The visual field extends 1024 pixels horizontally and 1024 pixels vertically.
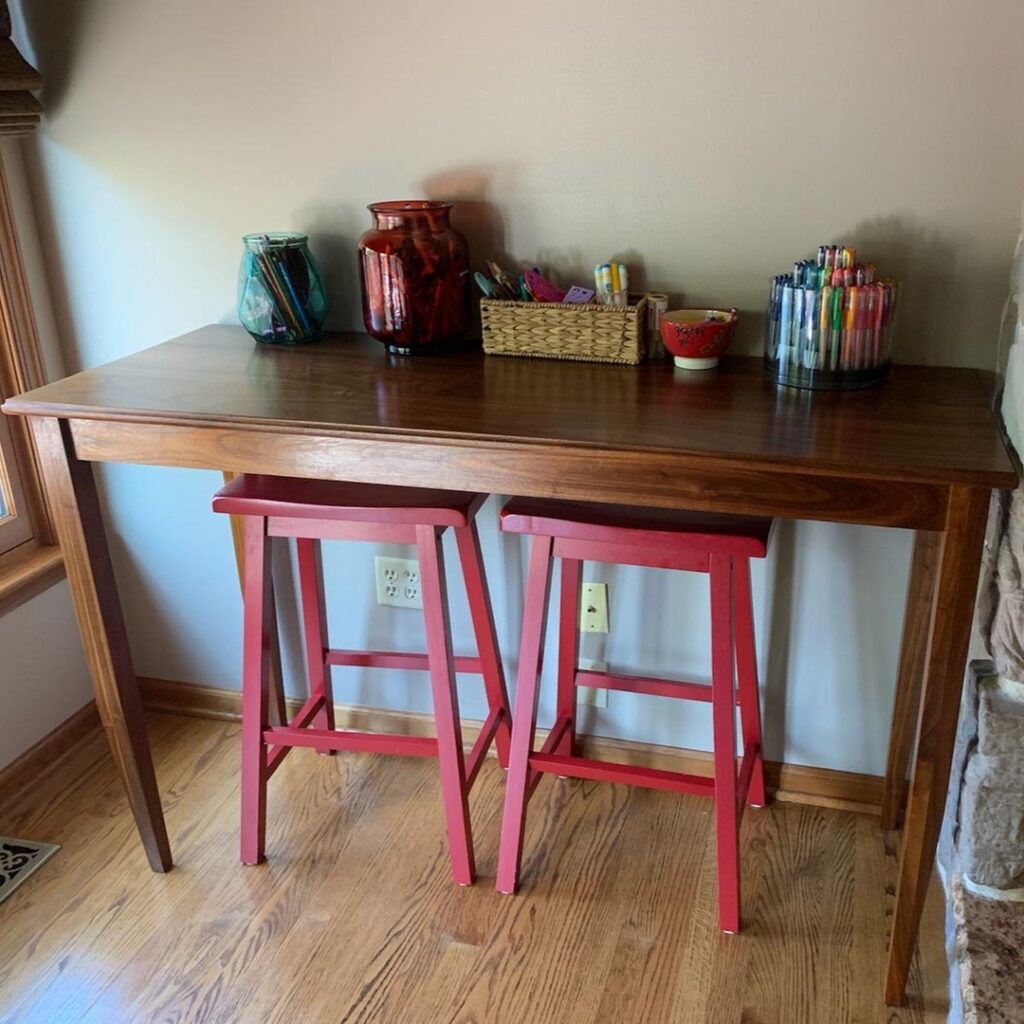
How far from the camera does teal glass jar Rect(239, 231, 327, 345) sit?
5.50 feet

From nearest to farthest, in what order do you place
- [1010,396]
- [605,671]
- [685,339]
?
[1010,396] → [685,339] → [605,671]

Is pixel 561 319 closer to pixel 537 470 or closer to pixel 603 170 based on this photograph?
pixel 603 170

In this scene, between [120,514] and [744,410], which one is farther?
[120,514]

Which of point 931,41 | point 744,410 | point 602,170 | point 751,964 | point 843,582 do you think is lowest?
point 751,964

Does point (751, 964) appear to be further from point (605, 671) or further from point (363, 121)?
point (363, 121)

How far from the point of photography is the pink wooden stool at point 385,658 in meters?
1.57

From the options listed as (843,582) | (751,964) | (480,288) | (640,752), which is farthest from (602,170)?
(751,964)

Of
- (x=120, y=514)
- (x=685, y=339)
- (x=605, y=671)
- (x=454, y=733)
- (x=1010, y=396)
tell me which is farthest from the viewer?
(x=120, y=514)

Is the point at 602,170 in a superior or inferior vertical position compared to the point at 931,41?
inferior

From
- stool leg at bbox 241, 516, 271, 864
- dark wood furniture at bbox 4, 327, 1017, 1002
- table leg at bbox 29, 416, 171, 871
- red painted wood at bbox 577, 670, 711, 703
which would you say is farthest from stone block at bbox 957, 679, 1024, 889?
table leg at bbox 29, 416, 171, 871

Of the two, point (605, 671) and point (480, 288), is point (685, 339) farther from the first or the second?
point (605, 671)

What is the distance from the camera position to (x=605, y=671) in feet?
6.41

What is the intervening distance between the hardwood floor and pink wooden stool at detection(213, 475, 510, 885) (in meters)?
0.11

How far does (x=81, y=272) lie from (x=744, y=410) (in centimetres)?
130
